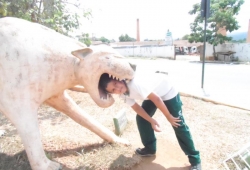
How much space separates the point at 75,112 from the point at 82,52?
793mm

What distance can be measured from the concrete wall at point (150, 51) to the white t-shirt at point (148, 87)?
1598 centimetres

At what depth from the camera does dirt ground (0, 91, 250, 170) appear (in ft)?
7.84

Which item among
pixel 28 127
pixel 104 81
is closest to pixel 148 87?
pixel 104 81

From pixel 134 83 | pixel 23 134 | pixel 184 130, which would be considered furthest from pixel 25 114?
pixel 184 130

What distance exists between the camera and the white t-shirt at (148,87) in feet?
6.28

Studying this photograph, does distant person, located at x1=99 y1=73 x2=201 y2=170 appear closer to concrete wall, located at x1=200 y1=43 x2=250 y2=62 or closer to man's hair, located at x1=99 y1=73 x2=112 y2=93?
man's hair, located at x1=99 y1=73 x2=112 y2=93

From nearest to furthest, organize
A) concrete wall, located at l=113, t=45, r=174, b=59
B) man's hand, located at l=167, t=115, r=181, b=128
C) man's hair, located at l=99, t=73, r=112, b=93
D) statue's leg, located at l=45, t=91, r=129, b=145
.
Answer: man's hair, located at l=99, t=73, r=112, b=93
man's hand, located at l=167, t=115, r=181, b=128
statue's leg, located at l=45, t=91, r=129, b=145
concrete wall, located at l=113, t=45, r=174, b=59

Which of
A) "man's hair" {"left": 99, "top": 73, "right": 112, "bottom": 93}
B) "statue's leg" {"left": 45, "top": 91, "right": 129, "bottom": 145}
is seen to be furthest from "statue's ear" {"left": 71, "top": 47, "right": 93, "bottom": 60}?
"statue's leg" {"left": 45, "top": 91, "right": 129, "bottom": 145}

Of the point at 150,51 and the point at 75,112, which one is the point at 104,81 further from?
the point at 150,51

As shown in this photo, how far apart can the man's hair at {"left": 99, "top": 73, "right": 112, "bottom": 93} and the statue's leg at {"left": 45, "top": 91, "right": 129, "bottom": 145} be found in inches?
20.4

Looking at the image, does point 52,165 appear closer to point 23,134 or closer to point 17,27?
point 23,134

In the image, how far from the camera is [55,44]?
78.3 inches

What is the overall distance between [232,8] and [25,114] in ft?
50.8

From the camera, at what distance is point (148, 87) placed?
77.4 inches
